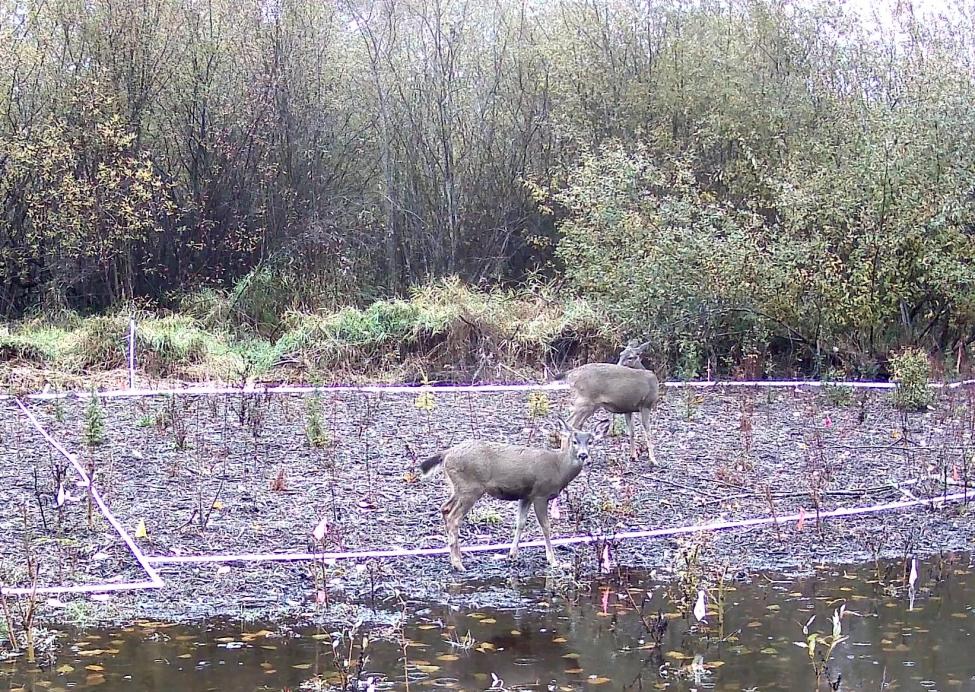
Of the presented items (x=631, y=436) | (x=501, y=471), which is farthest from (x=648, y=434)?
(x=501, y=471)

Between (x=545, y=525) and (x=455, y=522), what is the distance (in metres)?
0.53

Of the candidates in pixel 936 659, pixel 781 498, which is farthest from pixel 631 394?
pixel 936 659

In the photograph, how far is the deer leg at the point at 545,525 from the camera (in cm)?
795

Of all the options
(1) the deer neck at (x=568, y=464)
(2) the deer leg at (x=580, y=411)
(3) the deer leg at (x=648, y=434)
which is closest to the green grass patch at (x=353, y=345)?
(2) the deer leg at (x=580, y=411)

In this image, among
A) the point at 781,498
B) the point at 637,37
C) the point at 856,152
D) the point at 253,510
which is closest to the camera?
the point at 253,510

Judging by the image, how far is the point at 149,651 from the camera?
20.9ft

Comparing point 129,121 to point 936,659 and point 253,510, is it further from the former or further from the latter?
point 936,659

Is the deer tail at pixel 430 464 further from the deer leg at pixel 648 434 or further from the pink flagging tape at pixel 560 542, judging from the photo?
the deer leg at pixel 648 434

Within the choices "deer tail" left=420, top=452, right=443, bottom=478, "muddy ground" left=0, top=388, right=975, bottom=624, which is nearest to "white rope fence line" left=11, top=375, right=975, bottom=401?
"muddy ground" left=0, top=388, right=975, bottom=624

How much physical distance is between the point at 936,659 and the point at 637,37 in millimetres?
14549

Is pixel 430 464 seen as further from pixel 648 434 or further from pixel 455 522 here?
pixel 648 434

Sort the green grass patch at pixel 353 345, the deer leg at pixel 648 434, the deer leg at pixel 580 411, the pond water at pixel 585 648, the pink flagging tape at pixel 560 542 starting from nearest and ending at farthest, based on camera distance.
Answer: the pond water at pixel 585 648 → the pink flagging tape at pixel 560 542 → the deer leg at pixel 648 434 → the deer leg at pixel 580 411 → the green grass patch at pixel 353 345

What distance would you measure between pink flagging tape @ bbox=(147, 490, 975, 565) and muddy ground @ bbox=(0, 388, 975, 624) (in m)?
0.06

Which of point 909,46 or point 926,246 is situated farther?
point 909,46
